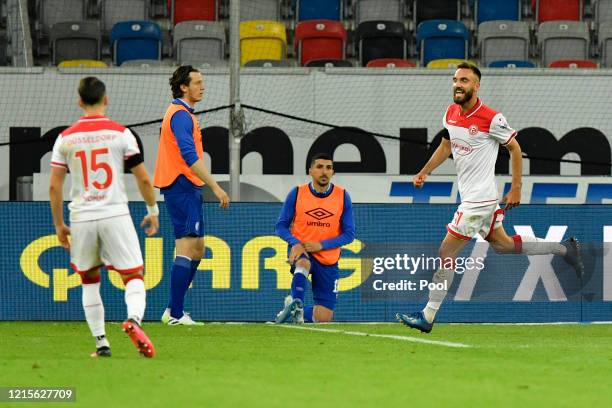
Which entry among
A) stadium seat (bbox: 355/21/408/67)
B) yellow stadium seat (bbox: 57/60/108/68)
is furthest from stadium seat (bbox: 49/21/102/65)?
stadium seat (bbox: 355/21/408/67)

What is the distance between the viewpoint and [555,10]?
20062mm

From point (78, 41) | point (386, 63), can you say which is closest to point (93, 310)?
point (386, 63)

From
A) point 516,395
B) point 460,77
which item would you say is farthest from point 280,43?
point 516,395

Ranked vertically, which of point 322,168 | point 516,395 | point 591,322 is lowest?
point 591,322

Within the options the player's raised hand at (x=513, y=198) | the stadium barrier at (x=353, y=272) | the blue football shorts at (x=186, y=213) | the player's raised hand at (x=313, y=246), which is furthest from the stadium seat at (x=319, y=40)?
the player's raised hand at (x=513, y=198)

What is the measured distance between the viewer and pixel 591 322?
492 inches

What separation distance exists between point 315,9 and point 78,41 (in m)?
3.87

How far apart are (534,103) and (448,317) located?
483 cm

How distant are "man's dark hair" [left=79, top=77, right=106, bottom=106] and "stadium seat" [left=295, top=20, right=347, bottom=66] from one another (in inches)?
471

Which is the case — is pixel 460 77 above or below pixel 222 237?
above

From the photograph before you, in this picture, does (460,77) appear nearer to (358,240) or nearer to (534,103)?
(358,240)

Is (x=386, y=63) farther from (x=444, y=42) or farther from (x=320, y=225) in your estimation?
(x=320, y=225)

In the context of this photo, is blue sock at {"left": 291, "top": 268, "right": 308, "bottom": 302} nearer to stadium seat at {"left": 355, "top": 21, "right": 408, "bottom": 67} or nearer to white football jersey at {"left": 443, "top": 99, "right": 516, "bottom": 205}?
white football jersey at {"left": 443, "top": 99, "right": 516, "bottom": 205}

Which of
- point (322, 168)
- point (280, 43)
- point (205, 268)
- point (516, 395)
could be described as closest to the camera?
point (516, 395)
